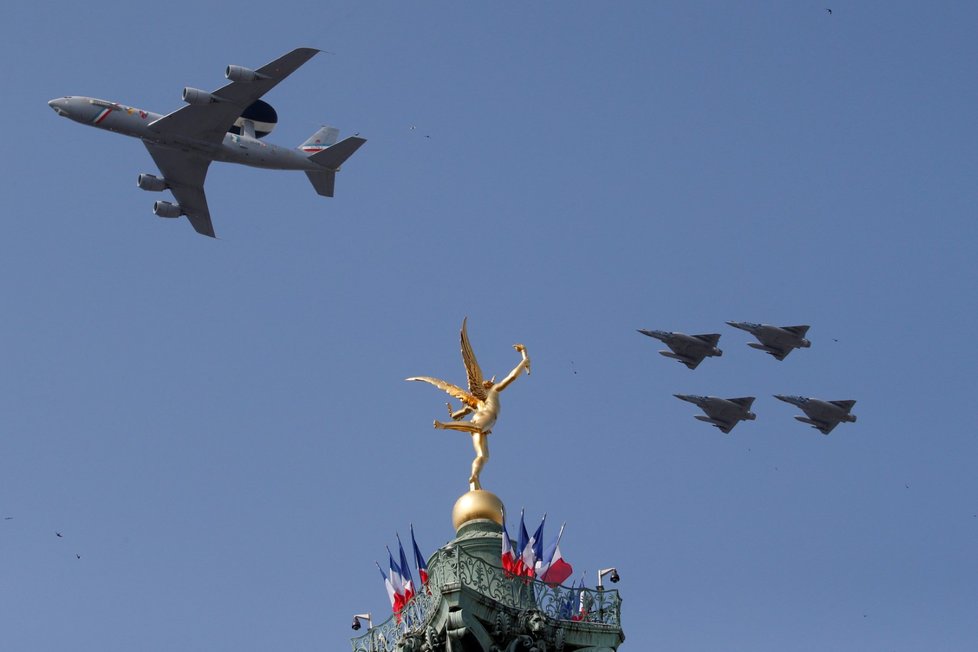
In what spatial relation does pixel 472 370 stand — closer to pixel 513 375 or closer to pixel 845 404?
pixel 513 375

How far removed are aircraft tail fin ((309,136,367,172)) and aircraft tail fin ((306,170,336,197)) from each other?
0.44 meters

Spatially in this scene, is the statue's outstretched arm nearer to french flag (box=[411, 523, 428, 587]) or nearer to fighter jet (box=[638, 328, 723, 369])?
french flag (box=[411, 523, 428, 587])

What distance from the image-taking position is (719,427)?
9544 cm

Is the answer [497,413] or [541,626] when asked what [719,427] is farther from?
[541,626]

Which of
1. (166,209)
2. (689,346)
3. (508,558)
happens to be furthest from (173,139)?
(508,558)

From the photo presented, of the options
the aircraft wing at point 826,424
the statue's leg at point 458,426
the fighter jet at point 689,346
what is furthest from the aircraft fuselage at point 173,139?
the statue's leg at point 458,426

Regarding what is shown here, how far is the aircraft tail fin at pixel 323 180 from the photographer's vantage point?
103000mm

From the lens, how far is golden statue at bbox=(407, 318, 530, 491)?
193ft

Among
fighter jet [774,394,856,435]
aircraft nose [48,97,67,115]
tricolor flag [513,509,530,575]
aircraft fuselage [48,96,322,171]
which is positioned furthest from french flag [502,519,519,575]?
aircraft nose [48,97,67,115]

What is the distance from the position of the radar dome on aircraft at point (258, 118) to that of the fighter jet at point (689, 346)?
25834 millimetres

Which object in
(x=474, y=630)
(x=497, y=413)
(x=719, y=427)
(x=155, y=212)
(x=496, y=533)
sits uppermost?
(x=155, y=212)

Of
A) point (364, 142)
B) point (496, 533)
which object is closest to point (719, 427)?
point (364, 142)

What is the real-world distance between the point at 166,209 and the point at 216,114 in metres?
7.68

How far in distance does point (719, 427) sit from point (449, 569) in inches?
1776
